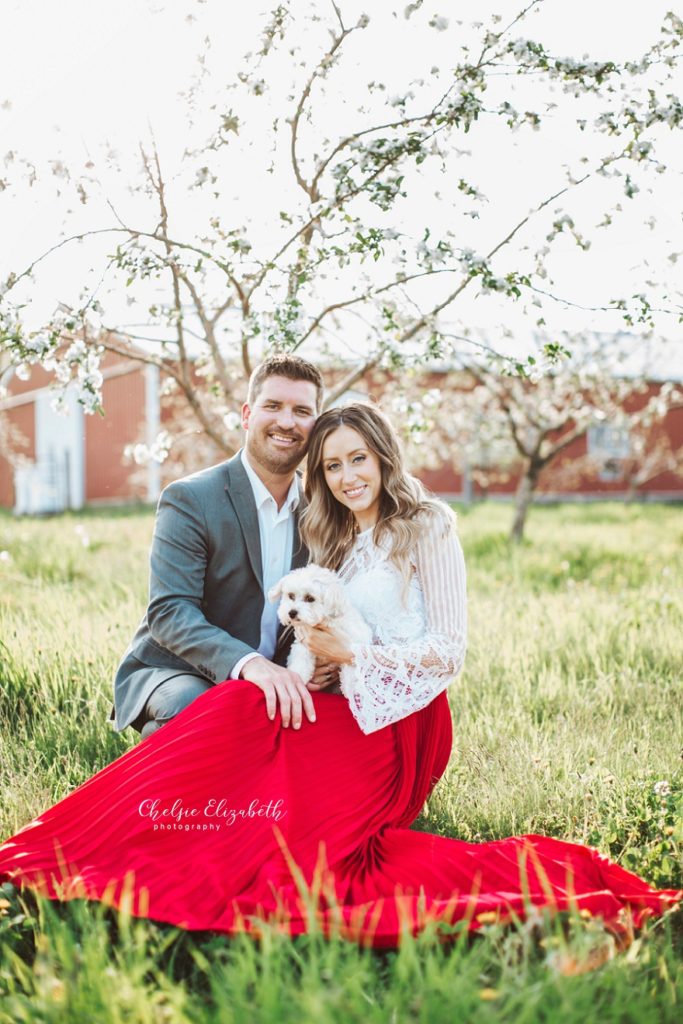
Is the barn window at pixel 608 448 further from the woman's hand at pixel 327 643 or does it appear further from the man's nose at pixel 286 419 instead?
the woman's hand at pixel 327 643

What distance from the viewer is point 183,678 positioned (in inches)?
146

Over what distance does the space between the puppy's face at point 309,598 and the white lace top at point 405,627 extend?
16 cm

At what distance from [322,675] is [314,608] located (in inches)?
13.2

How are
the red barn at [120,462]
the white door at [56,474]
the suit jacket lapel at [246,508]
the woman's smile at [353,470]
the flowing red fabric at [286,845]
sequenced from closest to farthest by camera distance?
the flowing red fabric at [286,845] < the woman's smile at [353,470] < the suit jacket lapel at [246,508] < the red barn at [120,462] < the white door at [56,474]

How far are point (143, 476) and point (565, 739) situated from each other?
19933mm

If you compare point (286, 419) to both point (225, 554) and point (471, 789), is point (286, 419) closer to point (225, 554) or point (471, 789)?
point (225, 554)

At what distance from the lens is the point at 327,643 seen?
135 inches

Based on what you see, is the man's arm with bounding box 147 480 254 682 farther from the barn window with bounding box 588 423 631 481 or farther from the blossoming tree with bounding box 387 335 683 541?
the barn window with bounding box 588 423 631 481

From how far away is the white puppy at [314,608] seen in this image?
134 inches

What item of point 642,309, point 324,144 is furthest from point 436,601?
point 324,144

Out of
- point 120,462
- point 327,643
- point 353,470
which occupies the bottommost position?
point 327,643

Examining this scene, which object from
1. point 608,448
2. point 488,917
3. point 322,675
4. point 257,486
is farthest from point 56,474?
point 488,917

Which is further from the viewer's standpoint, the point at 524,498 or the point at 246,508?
the point at 524,498

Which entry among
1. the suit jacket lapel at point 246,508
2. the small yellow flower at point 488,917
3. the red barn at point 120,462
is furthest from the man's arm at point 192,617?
the red barn at point 120,462
